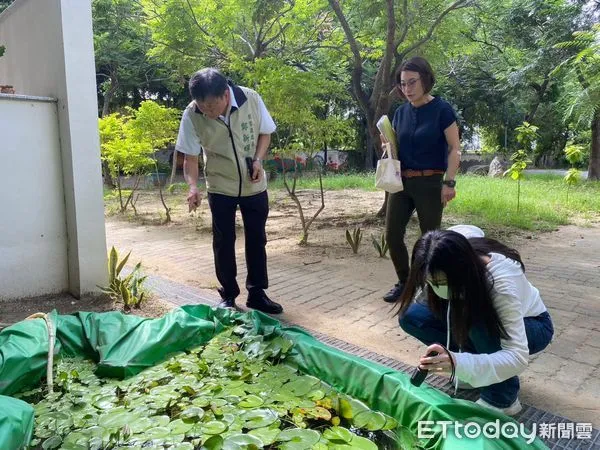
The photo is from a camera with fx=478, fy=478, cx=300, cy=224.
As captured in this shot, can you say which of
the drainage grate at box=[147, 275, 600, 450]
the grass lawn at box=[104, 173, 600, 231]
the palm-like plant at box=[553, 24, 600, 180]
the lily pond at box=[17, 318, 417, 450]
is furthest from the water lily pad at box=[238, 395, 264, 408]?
the palm-like plant at box=[553, 24, 600, 180]

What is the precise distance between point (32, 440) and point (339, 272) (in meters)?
2.65

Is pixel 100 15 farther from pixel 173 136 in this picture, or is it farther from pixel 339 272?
pixel 339 272

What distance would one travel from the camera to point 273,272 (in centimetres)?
→ 402

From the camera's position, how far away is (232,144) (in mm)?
2676

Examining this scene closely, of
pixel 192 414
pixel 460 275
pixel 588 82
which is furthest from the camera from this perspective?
A: pixel 588 82

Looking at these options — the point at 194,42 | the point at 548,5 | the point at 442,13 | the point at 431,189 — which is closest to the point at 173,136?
the point at 194,42

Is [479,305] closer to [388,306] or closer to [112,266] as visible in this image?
[388,306]

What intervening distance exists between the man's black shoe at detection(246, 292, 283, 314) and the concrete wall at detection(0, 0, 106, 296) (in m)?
1.08

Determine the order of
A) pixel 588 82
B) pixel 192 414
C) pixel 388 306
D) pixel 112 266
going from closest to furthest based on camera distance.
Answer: pixel 192 414
pixel 388 306
pixel 112 266
pixel 588 82


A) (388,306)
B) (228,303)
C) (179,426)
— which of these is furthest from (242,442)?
(388,306)

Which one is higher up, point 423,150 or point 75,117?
point 75,117

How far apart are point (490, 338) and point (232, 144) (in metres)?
1.70

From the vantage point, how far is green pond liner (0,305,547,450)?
1.45m

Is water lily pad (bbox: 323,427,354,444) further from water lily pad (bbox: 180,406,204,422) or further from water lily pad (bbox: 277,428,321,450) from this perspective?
water lily pad (bbox: 180,406,204,422)
